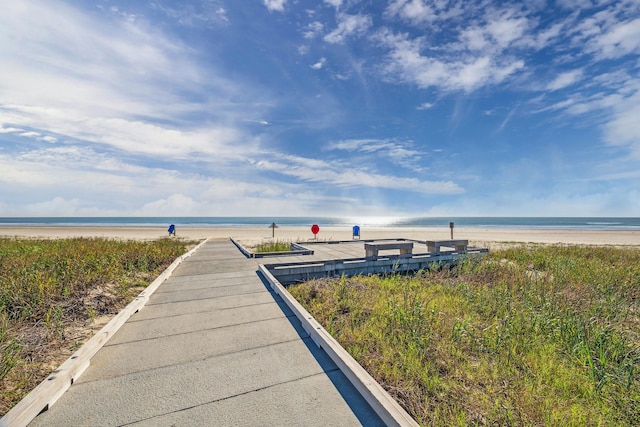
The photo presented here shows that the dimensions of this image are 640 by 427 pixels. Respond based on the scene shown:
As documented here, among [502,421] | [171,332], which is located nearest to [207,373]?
[171,332]

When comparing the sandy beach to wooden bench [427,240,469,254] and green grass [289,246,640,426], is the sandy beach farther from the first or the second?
green grass [289,246,640,426]

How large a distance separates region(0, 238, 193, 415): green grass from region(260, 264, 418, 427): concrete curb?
327cm

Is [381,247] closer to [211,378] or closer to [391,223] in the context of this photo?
[211,378]

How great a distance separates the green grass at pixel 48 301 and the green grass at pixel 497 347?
12.8ft

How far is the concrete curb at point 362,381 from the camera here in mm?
2281

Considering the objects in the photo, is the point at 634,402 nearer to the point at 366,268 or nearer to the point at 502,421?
the point at 502,421

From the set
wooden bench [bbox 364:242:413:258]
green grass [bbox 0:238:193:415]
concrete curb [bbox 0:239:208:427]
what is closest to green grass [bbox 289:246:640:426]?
wooden bench [bbox 364:242:413:258]

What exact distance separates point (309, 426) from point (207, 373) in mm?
1420

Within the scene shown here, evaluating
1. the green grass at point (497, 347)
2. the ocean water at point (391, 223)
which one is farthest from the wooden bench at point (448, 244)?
the ocean water at point (391, 223)

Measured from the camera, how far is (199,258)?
32.6 ft

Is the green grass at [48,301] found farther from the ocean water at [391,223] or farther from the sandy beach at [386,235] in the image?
the ocean water at [391,223]

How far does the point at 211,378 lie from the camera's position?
2.95 meters

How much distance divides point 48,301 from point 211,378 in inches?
169

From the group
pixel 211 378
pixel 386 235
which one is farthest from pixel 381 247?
pixel 386 235
